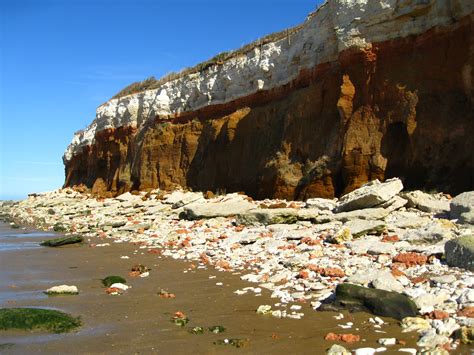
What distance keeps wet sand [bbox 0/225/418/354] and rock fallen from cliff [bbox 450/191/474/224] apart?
4970 millimetres

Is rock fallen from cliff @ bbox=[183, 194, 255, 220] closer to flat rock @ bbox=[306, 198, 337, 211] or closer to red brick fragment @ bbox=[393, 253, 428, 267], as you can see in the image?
flat rock @ bbox=[306, 198, 337, 211]

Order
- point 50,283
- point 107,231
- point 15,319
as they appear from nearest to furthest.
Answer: point 15,319 < point 50,283 < point 107,231

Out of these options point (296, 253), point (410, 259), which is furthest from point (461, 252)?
point (296, 253)

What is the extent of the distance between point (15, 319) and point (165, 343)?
1.96 meters

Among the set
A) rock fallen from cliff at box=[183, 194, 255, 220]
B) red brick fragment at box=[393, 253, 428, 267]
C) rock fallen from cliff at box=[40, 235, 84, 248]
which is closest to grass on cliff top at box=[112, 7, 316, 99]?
rock fallen from cliff at box=[183, 194, 255, 220]

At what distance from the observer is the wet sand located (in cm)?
491

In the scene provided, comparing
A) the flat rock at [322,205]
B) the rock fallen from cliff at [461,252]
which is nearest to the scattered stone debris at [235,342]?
the rock fallen from cliff at [461,252]

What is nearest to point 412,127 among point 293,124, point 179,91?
point 293,124

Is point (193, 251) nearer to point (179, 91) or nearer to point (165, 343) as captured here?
point (165, 343)

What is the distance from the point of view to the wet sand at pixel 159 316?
4910 mm

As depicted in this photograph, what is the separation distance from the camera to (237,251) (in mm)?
10281

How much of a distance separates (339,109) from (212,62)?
527 inches

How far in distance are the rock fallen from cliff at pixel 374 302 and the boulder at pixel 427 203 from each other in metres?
6.33

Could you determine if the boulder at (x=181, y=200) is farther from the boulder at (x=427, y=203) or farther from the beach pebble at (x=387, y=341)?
the beach pebble at (x=387, y=341)
